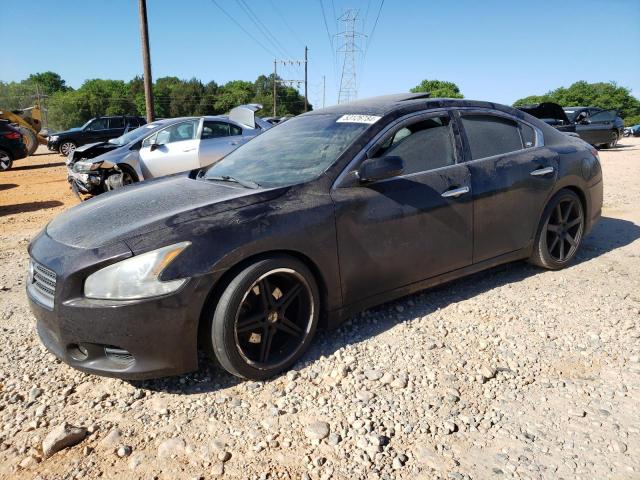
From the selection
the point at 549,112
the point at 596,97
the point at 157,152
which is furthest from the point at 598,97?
the point at 157,152

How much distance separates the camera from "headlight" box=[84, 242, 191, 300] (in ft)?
7.99

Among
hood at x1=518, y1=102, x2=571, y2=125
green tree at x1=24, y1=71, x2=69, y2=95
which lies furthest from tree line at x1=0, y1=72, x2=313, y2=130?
hood at x1=518, y1=102, x2=571, y2=125

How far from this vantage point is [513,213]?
3977 mm

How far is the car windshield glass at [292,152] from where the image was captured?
10.6 feet

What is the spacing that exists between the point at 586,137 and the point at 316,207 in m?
18.2

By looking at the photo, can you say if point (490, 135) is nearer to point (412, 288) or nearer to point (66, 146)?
point (412, 288)

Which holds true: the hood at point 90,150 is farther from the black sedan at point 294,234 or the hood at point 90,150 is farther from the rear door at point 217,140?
the black sedan at point 294,234

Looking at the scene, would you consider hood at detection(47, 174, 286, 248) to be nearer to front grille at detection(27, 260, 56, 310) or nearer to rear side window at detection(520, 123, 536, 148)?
front grille at detection(27, 260, 56, 310)

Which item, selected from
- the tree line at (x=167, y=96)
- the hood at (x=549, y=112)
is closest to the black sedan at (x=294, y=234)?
the hood at (x=549, y=112)

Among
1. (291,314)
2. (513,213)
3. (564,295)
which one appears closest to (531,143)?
(513,213)

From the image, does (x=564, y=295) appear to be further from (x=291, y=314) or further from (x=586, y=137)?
(x=586, y=137)

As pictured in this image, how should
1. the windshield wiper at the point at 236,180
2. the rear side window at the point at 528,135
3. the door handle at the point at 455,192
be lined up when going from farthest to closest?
the rear side window at the point at 528,135
the door handle at the point at 455,192
the windshield wiper at the point at 236,180

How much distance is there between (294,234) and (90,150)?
8.65 metres

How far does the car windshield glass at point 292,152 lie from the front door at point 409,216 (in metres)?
0.25
